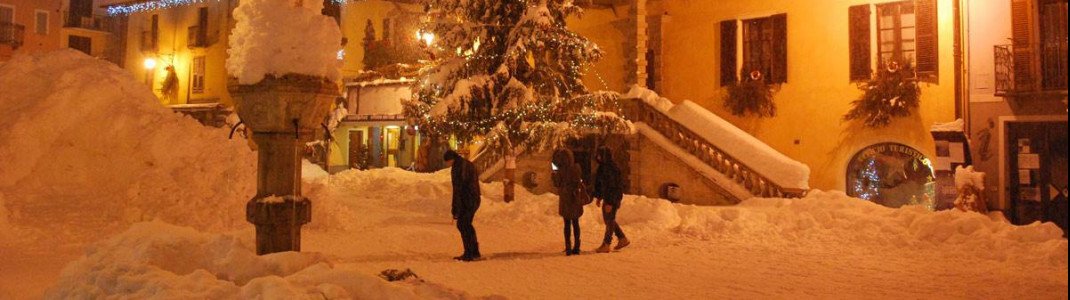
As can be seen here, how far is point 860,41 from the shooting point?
1878cm

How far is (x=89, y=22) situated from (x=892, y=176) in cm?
4500

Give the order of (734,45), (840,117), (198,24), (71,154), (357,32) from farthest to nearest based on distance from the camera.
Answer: (198,24)
(357,32)
(734,45)
(840,117)
(71,154)

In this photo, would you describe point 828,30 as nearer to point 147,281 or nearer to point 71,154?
point 71,154

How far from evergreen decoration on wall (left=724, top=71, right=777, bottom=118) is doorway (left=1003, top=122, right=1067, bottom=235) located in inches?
208

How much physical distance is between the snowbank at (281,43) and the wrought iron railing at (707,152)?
37.9 feet

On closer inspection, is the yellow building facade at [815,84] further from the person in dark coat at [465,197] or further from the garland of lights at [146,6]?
the garland of lights at [146,6]

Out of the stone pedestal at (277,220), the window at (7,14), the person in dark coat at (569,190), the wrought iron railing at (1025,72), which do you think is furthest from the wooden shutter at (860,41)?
the window at (7,14)

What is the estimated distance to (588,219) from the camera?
1459 cm

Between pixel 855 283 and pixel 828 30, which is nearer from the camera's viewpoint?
pixel 855 283

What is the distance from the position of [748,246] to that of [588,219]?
3.29 m

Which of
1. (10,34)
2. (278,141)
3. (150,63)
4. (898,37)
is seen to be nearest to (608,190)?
(278,141)

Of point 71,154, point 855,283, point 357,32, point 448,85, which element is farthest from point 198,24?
point 855,283

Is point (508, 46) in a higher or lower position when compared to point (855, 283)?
higher

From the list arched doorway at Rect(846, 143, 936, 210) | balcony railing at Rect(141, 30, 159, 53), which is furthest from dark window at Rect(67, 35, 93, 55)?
arched doorway at Rect(846, 143, 936, 210)
